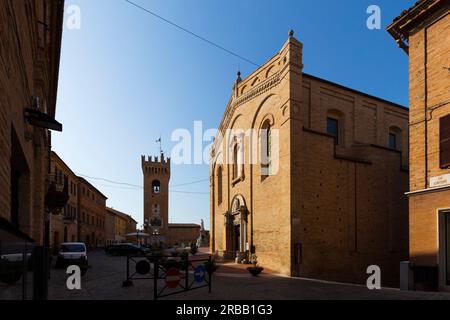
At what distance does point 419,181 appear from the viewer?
41.0 feet

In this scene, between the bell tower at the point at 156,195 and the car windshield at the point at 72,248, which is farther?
the bell tower at the point at 156,195

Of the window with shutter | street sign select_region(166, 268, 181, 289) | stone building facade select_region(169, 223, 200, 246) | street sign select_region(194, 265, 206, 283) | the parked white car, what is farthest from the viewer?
stone building facade select_region(169, 223, 200, 246)

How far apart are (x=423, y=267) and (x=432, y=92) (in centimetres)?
635

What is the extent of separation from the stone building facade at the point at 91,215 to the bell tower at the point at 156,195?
796 centimetres

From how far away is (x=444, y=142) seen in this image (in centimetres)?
1155

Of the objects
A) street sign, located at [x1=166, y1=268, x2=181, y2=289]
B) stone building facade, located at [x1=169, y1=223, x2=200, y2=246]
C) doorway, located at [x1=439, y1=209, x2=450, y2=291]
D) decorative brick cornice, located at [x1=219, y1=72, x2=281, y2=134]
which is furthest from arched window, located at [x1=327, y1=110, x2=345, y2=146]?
stone building facade, located at [x1=169, y1=223, x2=200, y2=246]

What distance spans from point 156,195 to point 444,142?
160ft

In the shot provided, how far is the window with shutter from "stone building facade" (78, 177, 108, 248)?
139 feet

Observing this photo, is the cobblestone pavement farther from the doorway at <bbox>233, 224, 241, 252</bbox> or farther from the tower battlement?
the tower battlement

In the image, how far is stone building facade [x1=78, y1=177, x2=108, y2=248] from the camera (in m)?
45.4

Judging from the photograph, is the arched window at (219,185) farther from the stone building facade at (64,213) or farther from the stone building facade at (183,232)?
the stone building facade at (183,232)

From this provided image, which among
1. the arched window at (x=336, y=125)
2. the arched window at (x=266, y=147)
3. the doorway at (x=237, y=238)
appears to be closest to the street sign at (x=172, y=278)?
the arched window at (x=266, y=147)

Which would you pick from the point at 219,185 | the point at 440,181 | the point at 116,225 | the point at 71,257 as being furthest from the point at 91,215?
the point at 440,181

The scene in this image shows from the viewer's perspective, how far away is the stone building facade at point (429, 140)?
1152 centimetres
